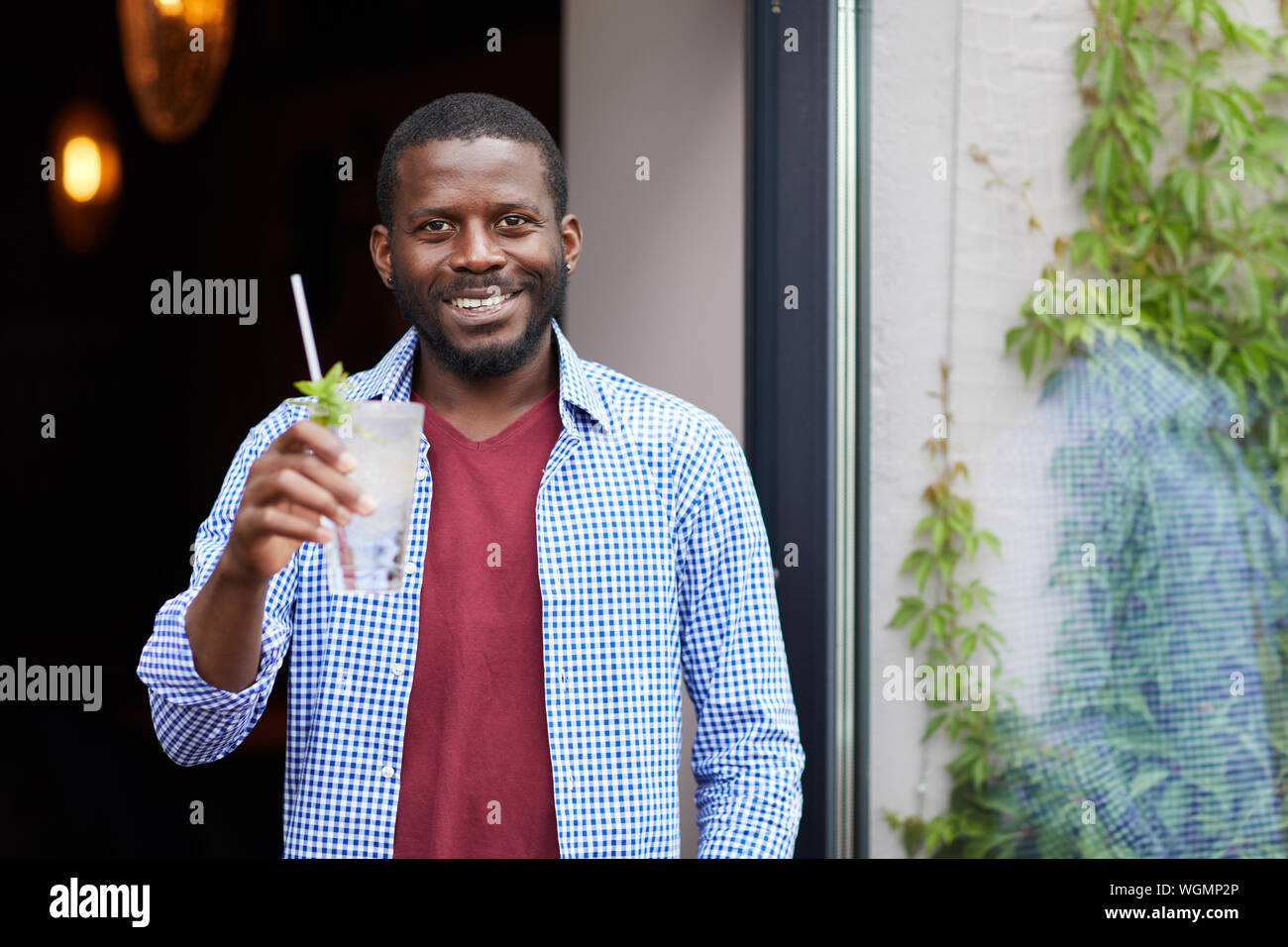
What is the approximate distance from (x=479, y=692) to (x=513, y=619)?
0.36 feet

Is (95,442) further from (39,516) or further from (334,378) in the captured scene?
(334,378)

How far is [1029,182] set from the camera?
2270mm

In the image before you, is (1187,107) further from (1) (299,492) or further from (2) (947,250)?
(1) (299,492)

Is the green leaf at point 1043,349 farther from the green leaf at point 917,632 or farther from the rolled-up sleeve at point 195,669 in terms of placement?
the rolled-up sleeve at point 195,669

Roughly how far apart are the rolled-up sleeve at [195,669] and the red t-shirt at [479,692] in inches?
7.6

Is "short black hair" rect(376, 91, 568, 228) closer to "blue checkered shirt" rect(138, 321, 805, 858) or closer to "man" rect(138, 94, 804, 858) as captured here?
"man" rect(138, 94, 804, 858)

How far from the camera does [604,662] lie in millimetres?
1674

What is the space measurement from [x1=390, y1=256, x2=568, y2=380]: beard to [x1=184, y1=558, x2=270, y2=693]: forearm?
0.44m

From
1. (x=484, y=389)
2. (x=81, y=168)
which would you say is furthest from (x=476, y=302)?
(x=81, y=168)

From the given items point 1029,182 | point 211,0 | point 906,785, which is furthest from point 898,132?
point 211,0

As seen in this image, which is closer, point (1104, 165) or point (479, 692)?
point (479, 692)

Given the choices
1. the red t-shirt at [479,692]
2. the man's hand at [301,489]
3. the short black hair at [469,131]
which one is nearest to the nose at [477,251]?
the short black hair at [469,131]

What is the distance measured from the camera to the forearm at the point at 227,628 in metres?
1.43

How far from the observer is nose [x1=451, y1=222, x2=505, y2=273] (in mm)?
1689
